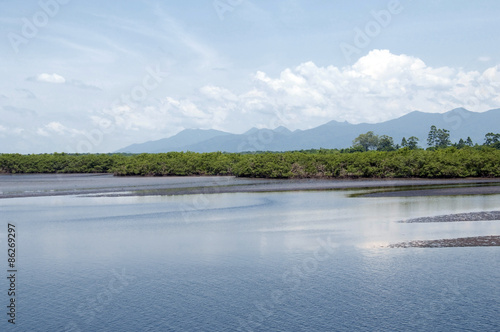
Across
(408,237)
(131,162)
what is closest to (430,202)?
(408,237)

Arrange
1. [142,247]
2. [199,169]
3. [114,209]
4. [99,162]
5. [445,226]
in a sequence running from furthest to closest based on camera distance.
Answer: [99,162] → [199,169] → [114,209] → [445,226] → [142,247]

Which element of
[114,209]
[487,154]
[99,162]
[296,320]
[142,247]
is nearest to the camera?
[296,320]

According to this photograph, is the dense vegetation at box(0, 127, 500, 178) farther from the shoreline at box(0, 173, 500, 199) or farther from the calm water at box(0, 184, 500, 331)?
the calm water at box(0, 184, 500, 331)

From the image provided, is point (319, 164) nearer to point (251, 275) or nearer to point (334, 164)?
point (334, 164)

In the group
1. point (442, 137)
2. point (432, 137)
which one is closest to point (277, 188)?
point (432, 137)

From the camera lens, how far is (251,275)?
56.7 ft

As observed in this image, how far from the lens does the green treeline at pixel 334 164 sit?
231ft

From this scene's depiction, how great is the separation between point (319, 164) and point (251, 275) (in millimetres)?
65091

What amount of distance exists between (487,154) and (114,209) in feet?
187

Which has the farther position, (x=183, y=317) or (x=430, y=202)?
(x=430, y=202)

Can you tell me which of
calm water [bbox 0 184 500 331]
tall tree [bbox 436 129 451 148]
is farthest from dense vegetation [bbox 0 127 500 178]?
calm water [bbox 0 184 500 331]

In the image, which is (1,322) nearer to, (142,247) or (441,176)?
(142,247)

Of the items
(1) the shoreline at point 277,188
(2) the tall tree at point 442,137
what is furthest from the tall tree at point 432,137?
(1) the shoreline at point 277,188

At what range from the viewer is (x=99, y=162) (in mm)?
118125
